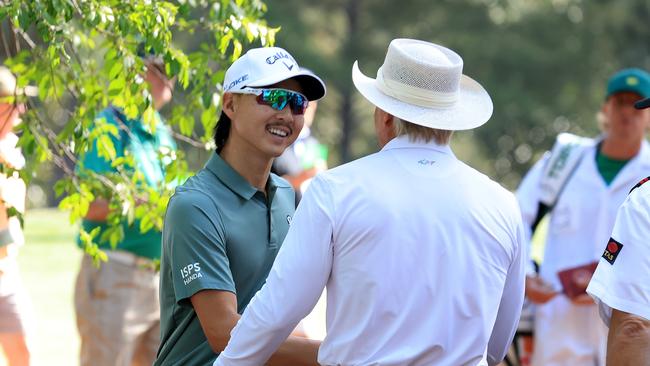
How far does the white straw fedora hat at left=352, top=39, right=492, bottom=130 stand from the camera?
352 cm

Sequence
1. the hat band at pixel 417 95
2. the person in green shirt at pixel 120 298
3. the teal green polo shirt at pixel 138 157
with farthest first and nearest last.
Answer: the person in green shirt at pixel 120 298 → the teal green polo shirt at pixel 138 157 → the hat band at pixel 417 95

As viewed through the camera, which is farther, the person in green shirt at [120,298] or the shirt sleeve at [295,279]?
the person in green shirt at [120,298]

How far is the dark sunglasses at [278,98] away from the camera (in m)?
4.10

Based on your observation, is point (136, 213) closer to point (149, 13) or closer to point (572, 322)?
point (149, 13)

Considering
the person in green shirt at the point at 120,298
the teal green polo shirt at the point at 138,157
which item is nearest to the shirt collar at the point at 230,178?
the teal green polo shirt at the point at 138,157

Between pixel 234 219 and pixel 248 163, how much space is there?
25 cm

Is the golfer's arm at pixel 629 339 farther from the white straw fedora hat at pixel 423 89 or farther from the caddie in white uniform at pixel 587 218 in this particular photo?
the caddie in white uniform at pixel 587 218

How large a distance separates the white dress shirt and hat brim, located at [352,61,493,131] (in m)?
0.08

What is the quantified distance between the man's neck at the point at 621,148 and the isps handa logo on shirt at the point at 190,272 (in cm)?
397

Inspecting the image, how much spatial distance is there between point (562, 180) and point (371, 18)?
2666 cm

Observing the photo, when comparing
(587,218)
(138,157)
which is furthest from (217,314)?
(587,218)

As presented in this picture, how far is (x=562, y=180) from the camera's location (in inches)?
285

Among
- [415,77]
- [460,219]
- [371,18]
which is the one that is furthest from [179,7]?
[371,18]

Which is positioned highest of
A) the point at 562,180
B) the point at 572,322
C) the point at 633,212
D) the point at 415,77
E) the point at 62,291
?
the point at 415,77
